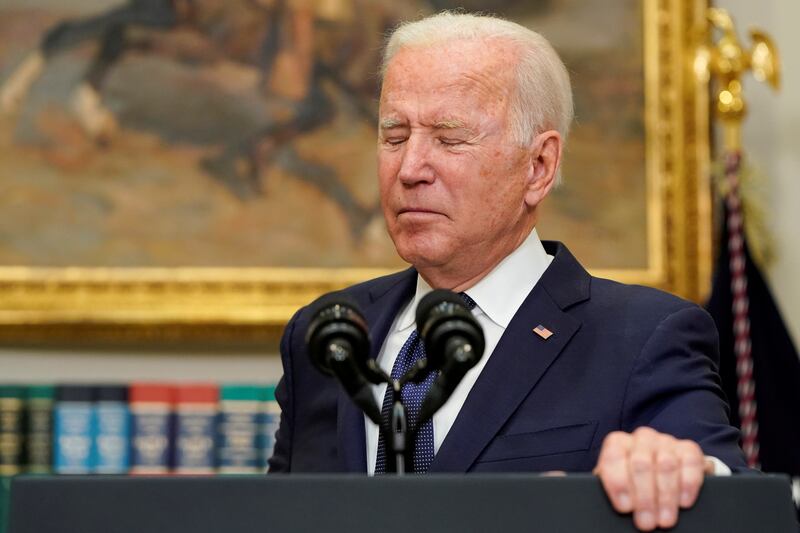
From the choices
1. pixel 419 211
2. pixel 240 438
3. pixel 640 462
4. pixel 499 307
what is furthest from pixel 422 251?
pixel 240 438

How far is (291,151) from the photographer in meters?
4.85

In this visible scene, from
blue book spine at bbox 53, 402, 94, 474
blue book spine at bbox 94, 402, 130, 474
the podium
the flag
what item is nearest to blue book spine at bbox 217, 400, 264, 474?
blue book spine at bbox 94, 402, 130, 474

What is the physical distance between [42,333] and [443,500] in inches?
133

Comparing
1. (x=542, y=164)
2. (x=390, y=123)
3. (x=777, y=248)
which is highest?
(x=390, y=123)

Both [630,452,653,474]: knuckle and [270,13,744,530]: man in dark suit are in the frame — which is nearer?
[630,452,653,474]: knuckle

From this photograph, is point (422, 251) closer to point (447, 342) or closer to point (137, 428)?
point (447, 342)

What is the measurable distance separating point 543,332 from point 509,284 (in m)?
0.17

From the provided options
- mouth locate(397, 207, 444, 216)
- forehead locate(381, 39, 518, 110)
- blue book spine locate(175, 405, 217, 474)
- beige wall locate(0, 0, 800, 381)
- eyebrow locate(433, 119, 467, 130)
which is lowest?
blue book spine locate(175, 405, 217, 474)

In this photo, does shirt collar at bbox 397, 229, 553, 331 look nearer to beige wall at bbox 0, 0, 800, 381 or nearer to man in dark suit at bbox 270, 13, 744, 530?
man in dark suit at bbox 270, 13, 744, 530

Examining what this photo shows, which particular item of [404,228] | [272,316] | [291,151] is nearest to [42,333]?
[272,316]

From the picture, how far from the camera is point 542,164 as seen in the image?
103 inches

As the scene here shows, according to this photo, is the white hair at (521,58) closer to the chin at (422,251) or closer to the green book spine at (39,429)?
the chin at (422,251)

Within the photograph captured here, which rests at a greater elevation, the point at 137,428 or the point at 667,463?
the point at 667,463

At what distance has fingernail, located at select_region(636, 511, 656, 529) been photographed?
1.54 m
